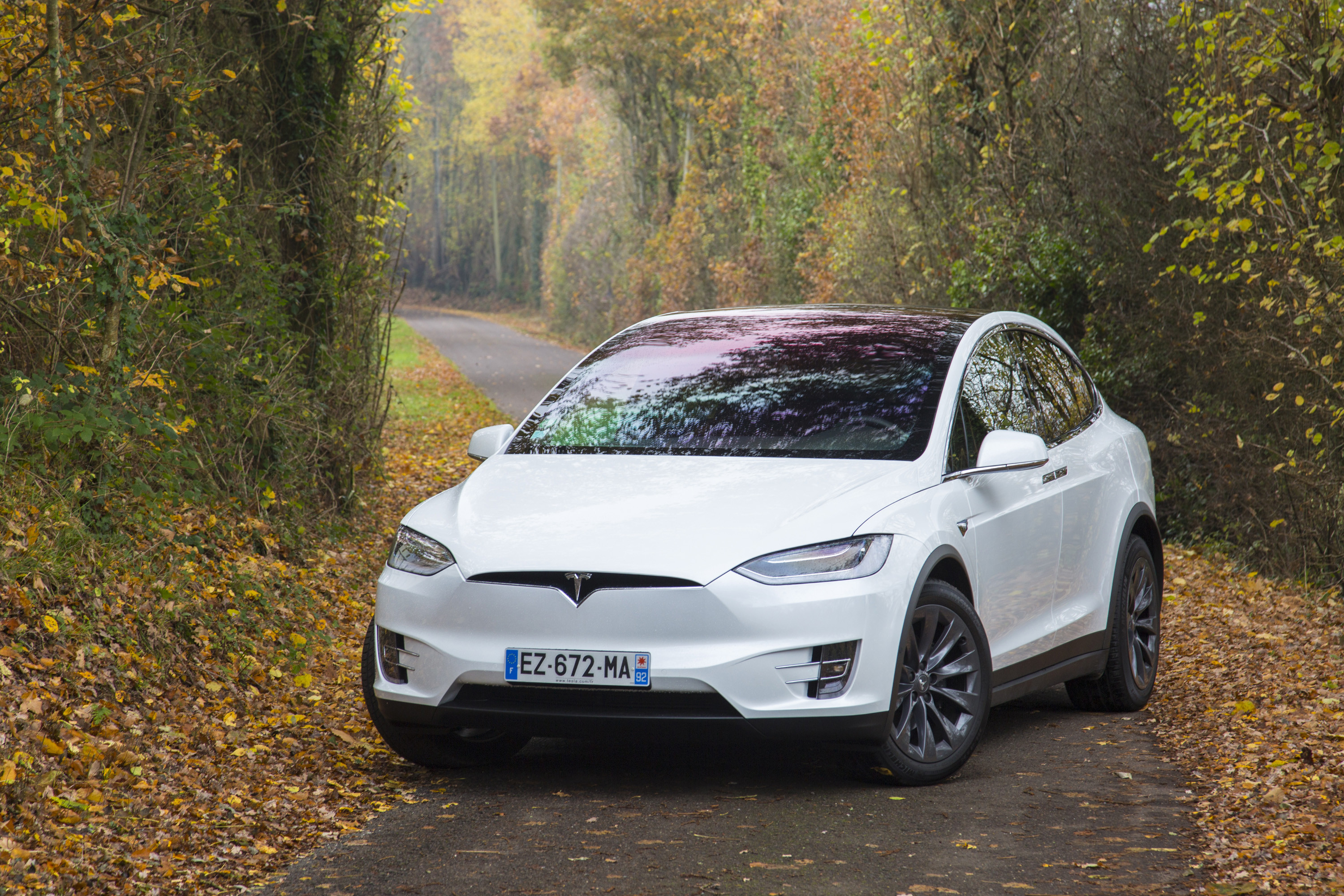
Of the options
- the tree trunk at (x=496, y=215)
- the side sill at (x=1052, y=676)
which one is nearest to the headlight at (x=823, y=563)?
the side sill at (x=1052, y=676)

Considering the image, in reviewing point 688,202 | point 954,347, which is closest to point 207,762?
point 954,347

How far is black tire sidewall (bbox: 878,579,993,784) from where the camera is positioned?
528 centimetres

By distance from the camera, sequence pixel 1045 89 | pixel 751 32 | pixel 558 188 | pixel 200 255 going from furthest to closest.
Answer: pixel 558 188, pixel 751 32, pixel 1045 89, pixel 200 255

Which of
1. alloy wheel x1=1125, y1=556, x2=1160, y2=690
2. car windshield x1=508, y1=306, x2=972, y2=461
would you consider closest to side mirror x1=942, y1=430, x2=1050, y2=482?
car windshield x1=508, y1=306, x2=972, y2=461

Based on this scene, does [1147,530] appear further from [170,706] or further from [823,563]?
[170,706]

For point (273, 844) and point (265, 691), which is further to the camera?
point (265, 691)

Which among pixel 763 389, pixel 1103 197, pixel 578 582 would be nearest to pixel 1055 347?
pixel 763 389

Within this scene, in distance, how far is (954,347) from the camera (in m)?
6.37

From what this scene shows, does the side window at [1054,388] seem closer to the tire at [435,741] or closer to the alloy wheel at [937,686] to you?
the alloy wheel at [937,686]

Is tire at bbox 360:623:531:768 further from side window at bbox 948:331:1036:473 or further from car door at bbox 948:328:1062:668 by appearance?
side window at bbox 948:331:1036:473

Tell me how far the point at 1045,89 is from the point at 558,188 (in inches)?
2060

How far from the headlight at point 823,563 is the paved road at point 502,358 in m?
12.9

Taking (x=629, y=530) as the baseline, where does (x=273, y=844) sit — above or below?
below

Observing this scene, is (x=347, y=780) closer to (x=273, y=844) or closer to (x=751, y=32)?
(x=273, y=844)
